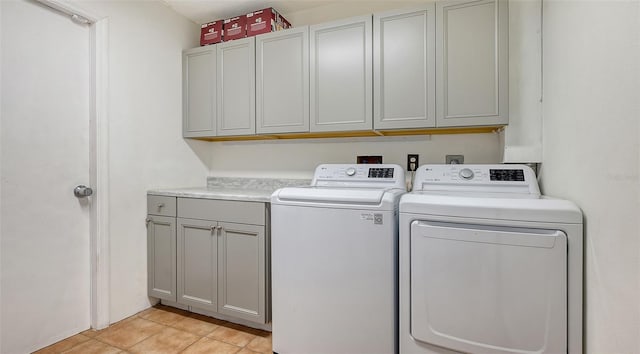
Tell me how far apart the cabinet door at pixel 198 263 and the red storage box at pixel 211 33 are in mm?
1407

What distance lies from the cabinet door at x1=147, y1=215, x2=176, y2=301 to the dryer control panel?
1.71m

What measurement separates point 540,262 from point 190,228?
6.46 feet

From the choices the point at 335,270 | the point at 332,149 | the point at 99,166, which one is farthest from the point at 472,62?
the point at 99,166

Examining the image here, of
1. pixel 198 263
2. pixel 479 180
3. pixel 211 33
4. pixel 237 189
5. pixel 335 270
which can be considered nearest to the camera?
pixel 335 270

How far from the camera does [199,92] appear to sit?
2484 mm

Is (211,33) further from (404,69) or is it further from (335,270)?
(335,270)

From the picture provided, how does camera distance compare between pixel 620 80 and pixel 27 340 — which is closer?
→ pixel 620 80

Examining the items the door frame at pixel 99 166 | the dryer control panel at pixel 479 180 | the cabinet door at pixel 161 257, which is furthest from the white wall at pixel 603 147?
the door frame at pixel 99 166

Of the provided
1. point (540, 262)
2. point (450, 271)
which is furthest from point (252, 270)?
point (540, 262)

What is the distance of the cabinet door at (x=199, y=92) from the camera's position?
2.43 m

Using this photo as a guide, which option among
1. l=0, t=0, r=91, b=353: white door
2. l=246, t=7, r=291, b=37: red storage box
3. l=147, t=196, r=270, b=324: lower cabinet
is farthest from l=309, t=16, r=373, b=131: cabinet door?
l=0, t=0, r=91, b=353: white door

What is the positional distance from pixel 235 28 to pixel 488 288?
2336 millimetres

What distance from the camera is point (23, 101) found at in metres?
1.66

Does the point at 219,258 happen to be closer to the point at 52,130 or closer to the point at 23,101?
the point at 52,130
